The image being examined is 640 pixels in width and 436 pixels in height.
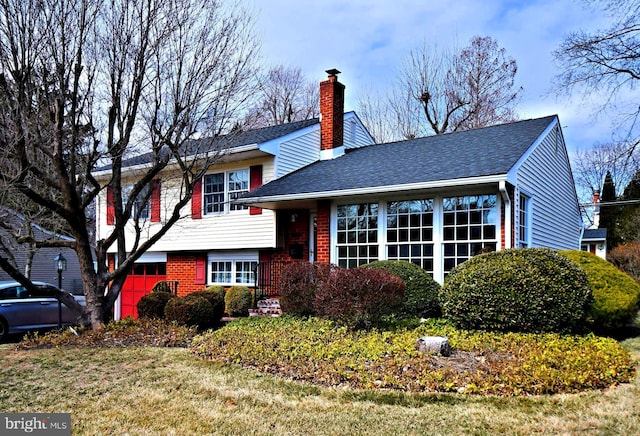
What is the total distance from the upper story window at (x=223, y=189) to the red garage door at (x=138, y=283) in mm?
3335

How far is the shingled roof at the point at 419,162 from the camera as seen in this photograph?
1020cm

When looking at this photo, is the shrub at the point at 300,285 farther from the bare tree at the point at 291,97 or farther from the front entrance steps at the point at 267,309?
the bare tree at the point at 291,97

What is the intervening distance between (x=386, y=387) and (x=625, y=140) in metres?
10.1

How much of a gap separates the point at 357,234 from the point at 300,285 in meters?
2.52

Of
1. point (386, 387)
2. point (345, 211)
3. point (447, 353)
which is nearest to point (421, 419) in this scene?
point (386, 387)

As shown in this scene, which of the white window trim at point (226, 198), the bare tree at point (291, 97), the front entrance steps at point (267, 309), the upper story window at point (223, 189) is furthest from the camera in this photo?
the bare tree at point (291, 97)

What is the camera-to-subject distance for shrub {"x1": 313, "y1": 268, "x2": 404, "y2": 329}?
810cm

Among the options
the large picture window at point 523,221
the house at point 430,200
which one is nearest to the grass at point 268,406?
the house at point 430,200

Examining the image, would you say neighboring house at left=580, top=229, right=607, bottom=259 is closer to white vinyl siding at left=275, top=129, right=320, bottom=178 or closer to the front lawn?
white vinyl siding at left=275, top=129, right=320, bottom=178

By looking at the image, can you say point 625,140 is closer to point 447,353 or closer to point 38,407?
point 447,353

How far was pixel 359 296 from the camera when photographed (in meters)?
8.12

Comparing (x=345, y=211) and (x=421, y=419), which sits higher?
(x=345, y=211)

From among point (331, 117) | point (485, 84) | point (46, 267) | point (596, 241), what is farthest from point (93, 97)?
point (596, 241)

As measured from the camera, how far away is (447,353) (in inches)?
258
